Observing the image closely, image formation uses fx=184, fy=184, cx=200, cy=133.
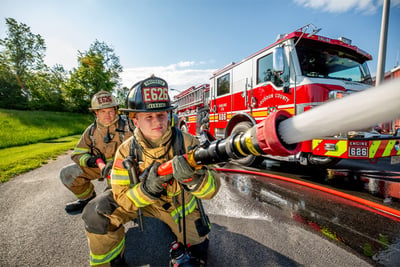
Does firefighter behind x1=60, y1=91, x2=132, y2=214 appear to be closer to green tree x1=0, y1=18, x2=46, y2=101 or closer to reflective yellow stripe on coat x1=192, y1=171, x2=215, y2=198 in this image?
reflective yellow stripe on coat x1=192, y1=171, x2=215, y2=198

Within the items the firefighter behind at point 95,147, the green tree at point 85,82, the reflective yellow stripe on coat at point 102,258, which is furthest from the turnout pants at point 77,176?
the green tree at point 85,82

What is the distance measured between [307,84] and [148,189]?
3.41 metres

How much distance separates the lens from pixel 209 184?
150 centimetres

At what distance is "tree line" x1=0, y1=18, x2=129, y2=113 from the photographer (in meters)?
32.4

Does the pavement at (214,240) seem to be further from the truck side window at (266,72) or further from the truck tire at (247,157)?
the truck side window at (266,72)

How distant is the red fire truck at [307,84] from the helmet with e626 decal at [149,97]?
2.78m

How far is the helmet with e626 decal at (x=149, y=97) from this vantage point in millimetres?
1669

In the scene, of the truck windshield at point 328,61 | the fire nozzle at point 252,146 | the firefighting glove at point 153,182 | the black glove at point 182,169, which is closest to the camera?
the fire nozzle at point 252,146

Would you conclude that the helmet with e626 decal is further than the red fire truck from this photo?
No

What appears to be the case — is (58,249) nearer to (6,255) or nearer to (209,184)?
(6,255)

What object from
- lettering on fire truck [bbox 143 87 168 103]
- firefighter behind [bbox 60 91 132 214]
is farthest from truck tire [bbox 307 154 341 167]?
firefighter behind [bbox 60 91 132 214]

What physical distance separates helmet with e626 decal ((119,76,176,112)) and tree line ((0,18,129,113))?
3581cm

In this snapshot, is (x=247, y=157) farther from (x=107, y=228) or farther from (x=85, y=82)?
(x=85, y=82)

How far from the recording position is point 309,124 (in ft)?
2.38
